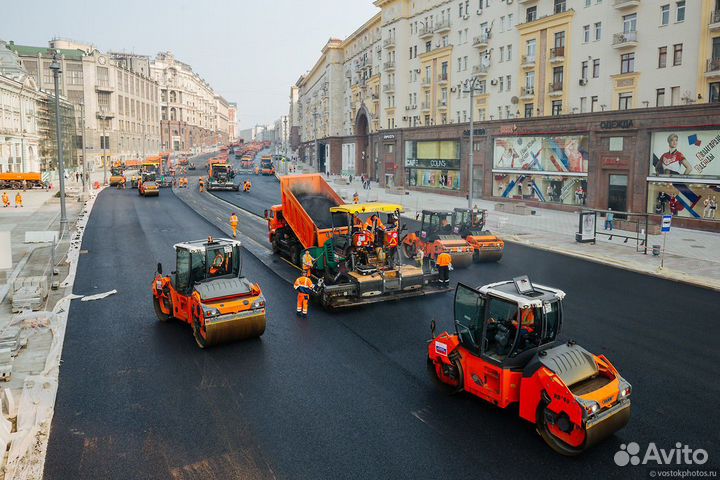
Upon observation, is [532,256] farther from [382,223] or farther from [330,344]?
[330,344]

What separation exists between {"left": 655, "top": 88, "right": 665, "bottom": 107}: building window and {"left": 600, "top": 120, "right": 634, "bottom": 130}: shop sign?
1842mm

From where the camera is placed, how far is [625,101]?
124 feet

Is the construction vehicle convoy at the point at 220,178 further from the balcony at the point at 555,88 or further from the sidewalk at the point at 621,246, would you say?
the balcony at the point at 555,88

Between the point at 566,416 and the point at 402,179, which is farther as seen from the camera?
the point at 402,179

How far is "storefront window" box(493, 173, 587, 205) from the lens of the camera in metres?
41.5

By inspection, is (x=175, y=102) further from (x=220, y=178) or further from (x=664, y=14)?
(x=664, y=14)

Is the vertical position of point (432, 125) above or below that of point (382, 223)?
above

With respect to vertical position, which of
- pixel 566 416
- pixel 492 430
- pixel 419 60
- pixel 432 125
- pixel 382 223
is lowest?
pixel 492 430

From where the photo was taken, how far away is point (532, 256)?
83.7 ft

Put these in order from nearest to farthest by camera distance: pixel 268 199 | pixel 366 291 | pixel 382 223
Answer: pixel 366 291
pixel 382 223
pixel 268 199

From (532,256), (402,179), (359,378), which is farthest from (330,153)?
(359,378)

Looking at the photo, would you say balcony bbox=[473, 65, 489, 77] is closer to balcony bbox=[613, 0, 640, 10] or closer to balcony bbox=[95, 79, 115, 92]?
balcony bbox=[613, 0, 640, 10]

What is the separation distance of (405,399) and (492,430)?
1.75m

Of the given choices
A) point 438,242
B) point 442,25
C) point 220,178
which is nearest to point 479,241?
point 438,242
